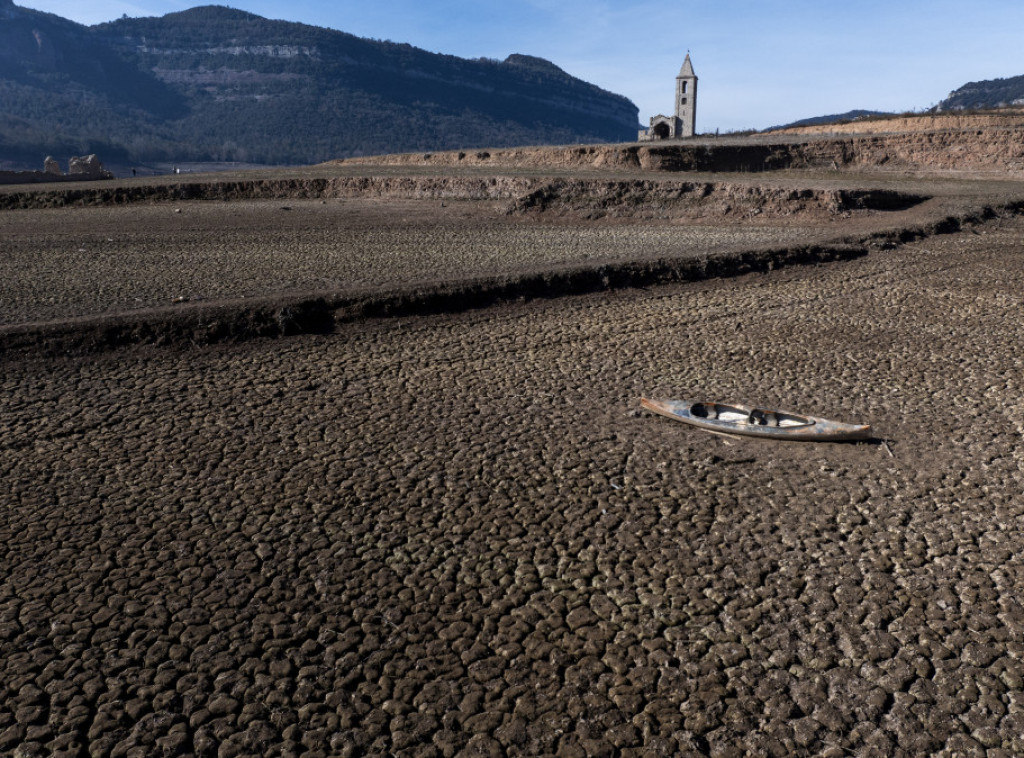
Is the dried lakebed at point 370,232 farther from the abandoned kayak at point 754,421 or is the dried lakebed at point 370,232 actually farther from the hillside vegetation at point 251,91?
the hillside vegetation at point 251,91

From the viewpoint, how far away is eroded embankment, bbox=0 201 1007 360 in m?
6.68

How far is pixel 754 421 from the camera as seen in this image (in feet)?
16.8

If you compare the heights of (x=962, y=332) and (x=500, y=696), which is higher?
(x=962, y=332)

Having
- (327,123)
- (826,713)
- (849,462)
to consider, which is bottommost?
(826,713)

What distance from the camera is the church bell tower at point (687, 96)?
52.3m

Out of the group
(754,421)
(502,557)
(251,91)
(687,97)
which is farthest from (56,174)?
(251,91)

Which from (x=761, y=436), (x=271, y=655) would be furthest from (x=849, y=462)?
(x=271, y=655)

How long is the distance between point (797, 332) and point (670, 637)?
492 centimetres

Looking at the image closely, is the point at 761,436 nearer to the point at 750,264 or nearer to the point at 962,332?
the point at 962,332

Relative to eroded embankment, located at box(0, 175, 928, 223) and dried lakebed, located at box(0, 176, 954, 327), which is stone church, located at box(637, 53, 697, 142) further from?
dried lakebed, located at box(0, 176, 954, 327)

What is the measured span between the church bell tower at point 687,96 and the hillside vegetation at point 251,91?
68338 millimetres

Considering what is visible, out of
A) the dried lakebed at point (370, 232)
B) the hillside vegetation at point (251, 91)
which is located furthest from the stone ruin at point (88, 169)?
the hillside vegetation at point (251, 91)

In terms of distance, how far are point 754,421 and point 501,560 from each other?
224cm

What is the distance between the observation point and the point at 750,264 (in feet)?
33.0
